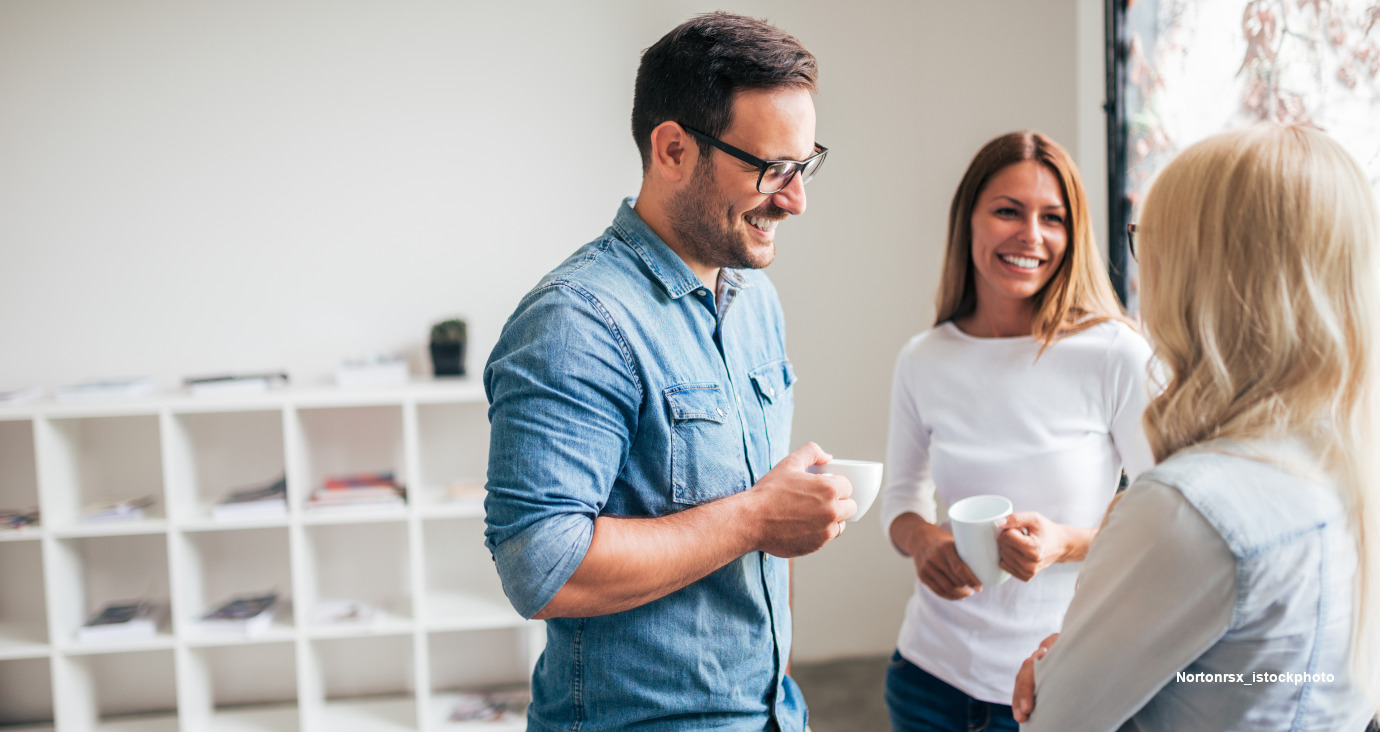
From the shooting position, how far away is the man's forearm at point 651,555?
2.94 ft

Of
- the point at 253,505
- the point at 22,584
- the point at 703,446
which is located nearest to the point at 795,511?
the point at 703,446

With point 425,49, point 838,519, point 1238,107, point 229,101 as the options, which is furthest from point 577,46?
point 838,519

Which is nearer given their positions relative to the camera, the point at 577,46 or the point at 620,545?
the point at 620,545

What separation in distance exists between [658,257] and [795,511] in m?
0.37

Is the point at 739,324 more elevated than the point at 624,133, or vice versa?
the point at 624,133

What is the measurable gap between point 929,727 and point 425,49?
105 inches

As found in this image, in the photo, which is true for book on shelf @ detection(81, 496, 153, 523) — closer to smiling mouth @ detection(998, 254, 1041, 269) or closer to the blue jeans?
the blue jeans

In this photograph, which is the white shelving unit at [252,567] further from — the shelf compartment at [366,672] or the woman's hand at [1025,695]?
the woman's hand at [1025,695]

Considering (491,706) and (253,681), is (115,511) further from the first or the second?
(491,706)

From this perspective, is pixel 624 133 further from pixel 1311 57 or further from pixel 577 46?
pixel 1311 57

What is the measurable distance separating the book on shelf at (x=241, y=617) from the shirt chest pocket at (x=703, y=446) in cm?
220

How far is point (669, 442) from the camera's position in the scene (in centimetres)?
100

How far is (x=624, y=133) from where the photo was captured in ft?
9.98

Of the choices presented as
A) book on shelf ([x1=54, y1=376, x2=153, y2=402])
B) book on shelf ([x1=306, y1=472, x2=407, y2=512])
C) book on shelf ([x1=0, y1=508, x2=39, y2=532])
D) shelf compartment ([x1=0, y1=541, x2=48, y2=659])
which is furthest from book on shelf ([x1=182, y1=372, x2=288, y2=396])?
shelf compartment ([x1=0, y1=541, x2=48, y2=659])
